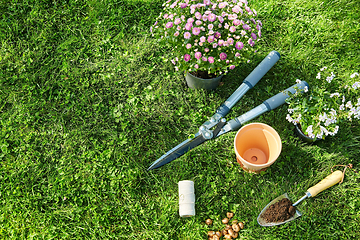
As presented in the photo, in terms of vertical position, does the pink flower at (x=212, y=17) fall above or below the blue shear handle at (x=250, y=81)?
above

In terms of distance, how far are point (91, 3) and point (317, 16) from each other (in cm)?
270

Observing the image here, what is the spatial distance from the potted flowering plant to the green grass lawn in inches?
20.9

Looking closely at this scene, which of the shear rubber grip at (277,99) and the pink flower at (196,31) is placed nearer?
the pink flower at (196,31)

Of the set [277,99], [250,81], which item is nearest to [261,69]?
[250,81]

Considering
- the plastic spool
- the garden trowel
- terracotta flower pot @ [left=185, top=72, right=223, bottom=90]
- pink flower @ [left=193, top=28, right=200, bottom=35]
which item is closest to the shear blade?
the plastic spool

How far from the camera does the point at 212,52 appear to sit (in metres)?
2.42

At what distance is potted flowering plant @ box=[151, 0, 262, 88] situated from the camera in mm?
2307

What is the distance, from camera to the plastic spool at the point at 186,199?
2.39 m

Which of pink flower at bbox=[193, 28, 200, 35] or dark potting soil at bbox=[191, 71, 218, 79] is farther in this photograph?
dark potting soil at bbox=[191, 71, 218, 79]

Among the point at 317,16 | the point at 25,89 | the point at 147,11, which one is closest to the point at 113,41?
the point at 147,11

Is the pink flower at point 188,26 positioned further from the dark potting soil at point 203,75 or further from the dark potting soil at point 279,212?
the dark potting soil at point 279,212

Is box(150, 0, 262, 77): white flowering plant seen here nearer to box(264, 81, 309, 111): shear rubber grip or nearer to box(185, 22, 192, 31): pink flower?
box(185, 22, 192, 31): pink flower

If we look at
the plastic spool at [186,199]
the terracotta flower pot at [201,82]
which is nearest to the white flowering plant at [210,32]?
the terracotta flower pot at [201,82]

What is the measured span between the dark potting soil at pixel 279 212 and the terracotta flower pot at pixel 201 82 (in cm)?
125
